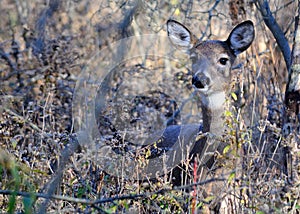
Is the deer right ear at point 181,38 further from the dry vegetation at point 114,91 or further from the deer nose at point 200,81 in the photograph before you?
the deer nose at point 200,81

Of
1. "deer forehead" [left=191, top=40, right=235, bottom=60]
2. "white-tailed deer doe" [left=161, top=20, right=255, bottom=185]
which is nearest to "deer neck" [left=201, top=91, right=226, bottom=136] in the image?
"white-tailed deer doe" [left=161, top=20, right=255, bottom=185]

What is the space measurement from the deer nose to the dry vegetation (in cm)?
39

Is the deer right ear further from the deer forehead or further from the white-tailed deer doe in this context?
the deer forehead

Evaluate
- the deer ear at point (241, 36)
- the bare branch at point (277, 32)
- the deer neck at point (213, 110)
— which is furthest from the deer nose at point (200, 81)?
the bare branch at point (277, 32)

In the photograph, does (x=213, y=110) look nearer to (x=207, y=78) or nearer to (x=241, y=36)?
(x=207, y=78)

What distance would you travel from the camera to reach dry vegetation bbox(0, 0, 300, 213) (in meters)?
4.96

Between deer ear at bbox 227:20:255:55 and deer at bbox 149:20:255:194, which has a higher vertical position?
deer ear at bbox 227:20:255:55

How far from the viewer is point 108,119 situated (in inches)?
263

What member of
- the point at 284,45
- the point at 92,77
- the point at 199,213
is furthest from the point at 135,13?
the point at 199,213

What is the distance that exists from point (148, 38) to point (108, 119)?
3.69m

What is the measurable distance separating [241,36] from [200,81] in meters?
0.77

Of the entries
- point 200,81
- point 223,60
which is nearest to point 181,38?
point 223,60

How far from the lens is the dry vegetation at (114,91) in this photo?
4957mm

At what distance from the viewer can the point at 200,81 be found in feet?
18.6
